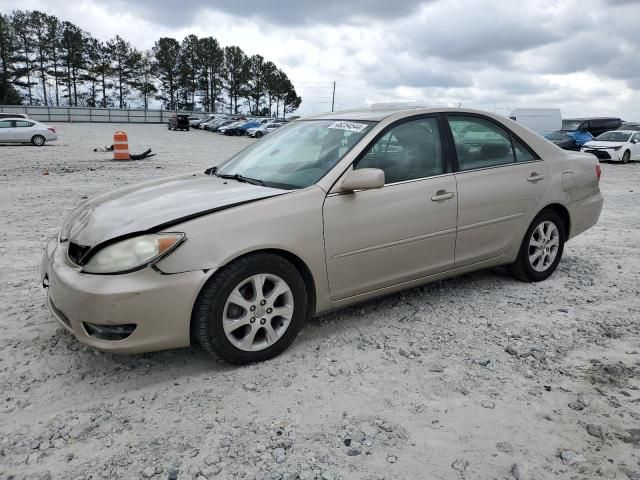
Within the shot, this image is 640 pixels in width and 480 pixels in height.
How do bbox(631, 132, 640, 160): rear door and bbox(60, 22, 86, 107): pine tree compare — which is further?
bbox(60, 22, 86, 107): pine tree

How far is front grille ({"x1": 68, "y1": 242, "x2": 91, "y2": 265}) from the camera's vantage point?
308 cm

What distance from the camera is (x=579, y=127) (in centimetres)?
3067

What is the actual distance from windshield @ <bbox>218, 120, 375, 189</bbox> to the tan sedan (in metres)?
0.02

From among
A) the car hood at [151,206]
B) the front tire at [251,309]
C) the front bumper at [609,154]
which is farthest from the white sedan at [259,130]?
the front tire at [251,309]

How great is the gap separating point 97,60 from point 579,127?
232ft

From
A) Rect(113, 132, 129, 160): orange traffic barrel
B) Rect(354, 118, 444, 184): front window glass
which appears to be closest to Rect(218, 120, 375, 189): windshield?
Rect(354, 118, 444, 184): front window glass

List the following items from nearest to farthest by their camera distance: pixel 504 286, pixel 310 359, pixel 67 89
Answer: pixel 310 359, pixel 504 286, pixel 67 89

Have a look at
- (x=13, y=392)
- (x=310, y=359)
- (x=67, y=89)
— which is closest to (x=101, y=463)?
(x=13, y=392)

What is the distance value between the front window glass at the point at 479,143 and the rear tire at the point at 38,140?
81.5ft

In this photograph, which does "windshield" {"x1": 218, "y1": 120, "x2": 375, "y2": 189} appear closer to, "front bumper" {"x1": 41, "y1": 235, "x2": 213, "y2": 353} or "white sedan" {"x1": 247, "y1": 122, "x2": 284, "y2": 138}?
A: "front bumper" {"x1": 41, "y1": 235, "x2": 213, "y2": 353}

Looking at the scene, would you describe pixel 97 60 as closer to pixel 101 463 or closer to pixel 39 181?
pixel 39 181

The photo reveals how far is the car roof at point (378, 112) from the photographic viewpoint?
4.02 meters

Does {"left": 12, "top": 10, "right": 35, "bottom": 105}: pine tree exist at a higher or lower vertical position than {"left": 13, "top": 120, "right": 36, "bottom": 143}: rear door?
higher

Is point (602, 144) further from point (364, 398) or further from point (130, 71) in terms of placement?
point (130, 71)
